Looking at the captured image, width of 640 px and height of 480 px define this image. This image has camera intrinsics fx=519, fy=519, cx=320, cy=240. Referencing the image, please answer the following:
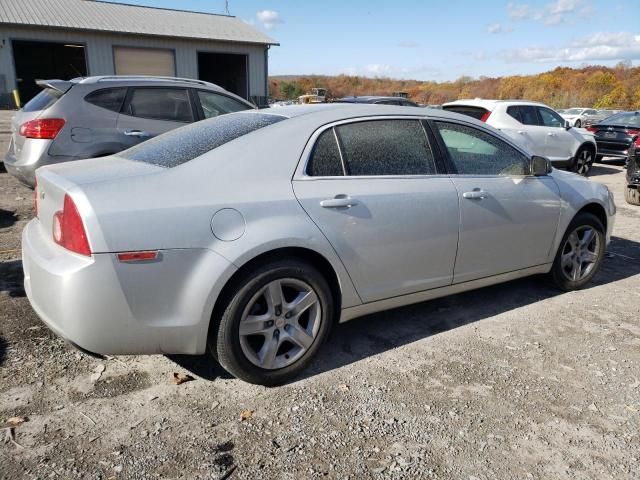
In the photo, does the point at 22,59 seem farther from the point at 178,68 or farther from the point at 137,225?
the point at 137,225

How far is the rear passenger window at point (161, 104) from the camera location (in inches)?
259

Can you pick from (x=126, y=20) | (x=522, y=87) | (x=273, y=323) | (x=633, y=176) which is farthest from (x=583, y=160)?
(x=522, y=87)

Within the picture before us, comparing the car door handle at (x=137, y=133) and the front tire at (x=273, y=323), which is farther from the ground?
the car door handle at (x=137, y=133)

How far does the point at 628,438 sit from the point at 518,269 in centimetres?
169

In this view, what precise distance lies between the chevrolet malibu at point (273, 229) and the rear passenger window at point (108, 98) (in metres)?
3.26

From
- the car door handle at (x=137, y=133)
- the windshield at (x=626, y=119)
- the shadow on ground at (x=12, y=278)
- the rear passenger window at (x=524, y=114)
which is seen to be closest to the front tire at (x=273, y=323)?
the shadow on ground at (x=12, y=278)

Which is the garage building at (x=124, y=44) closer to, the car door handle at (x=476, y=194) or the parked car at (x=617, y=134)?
the parked car at (x=617, y=134)

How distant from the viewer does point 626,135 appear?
13.2 m

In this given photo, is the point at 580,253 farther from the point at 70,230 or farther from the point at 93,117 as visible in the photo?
the point at 93,117

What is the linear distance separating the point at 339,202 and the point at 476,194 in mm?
1192

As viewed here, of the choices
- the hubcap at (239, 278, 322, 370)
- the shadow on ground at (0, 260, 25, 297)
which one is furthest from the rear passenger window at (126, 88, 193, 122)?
the hubcap at (239, 278, 322, 370)

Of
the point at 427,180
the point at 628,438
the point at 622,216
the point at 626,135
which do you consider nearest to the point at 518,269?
the point at 427,180

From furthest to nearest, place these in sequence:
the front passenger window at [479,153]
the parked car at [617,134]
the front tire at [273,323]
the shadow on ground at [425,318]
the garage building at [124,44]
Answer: the garage building at [124,44] → the parked car at [617,134] → the front passenger window at [479,153] → the shadow on ground at [425,318] → the front tire at [273,323]

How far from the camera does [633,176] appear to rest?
8.28m
